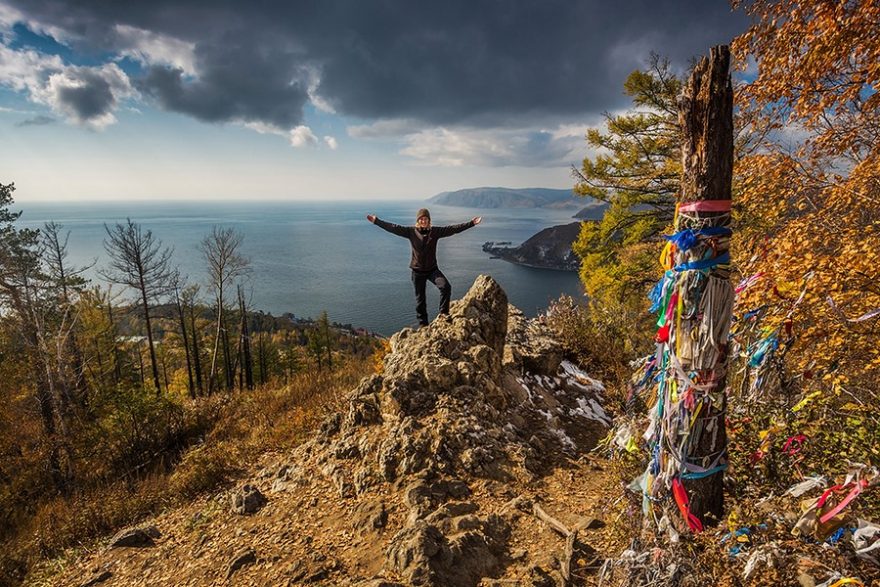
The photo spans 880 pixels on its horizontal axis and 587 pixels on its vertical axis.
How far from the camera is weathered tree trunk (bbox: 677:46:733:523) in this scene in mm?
2516

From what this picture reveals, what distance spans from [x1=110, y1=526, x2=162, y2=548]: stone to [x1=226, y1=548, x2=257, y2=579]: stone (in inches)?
77.8

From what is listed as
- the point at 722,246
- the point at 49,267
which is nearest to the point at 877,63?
the point at 722,246

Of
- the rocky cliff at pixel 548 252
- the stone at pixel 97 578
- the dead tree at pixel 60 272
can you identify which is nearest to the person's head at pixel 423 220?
the stone at pixel 97 578

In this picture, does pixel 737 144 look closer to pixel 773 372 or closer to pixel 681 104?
pixel 773 372

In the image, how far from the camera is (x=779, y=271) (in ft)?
16.1

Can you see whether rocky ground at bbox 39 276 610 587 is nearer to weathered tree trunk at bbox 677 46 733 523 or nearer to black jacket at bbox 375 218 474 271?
black jacket at bbox 375 218 474 271

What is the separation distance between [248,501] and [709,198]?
20.1 ft

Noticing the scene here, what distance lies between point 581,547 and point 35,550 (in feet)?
27.3

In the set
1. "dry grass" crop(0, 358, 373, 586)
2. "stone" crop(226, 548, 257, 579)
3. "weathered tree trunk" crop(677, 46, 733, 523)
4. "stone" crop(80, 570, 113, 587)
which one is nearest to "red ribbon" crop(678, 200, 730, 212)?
"weathered tree trunk" crop(677, 46, 733, 523)

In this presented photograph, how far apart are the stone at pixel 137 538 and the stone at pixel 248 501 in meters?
1.10

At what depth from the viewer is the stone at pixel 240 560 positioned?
4250 mm

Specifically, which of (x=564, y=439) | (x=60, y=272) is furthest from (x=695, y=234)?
(x=60, y=272)

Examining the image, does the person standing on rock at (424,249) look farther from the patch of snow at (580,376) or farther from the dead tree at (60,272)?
the dead tree at (60,272)

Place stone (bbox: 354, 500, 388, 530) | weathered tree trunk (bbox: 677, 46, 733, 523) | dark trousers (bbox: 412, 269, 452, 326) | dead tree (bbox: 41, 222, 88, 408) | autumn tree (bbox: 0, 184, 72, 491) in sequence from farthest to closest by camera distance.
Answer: dead tree (bbox: 41, 222, 88, 408)
autumn tree (bbox: 0, 184, 72, 491)
dark trousers (bbox: 412, 269, 452, 326)
stone (bbox: 354, 500, 388, 530)
weathered tree trunk (bbox: 677, 46, 733, 523)
